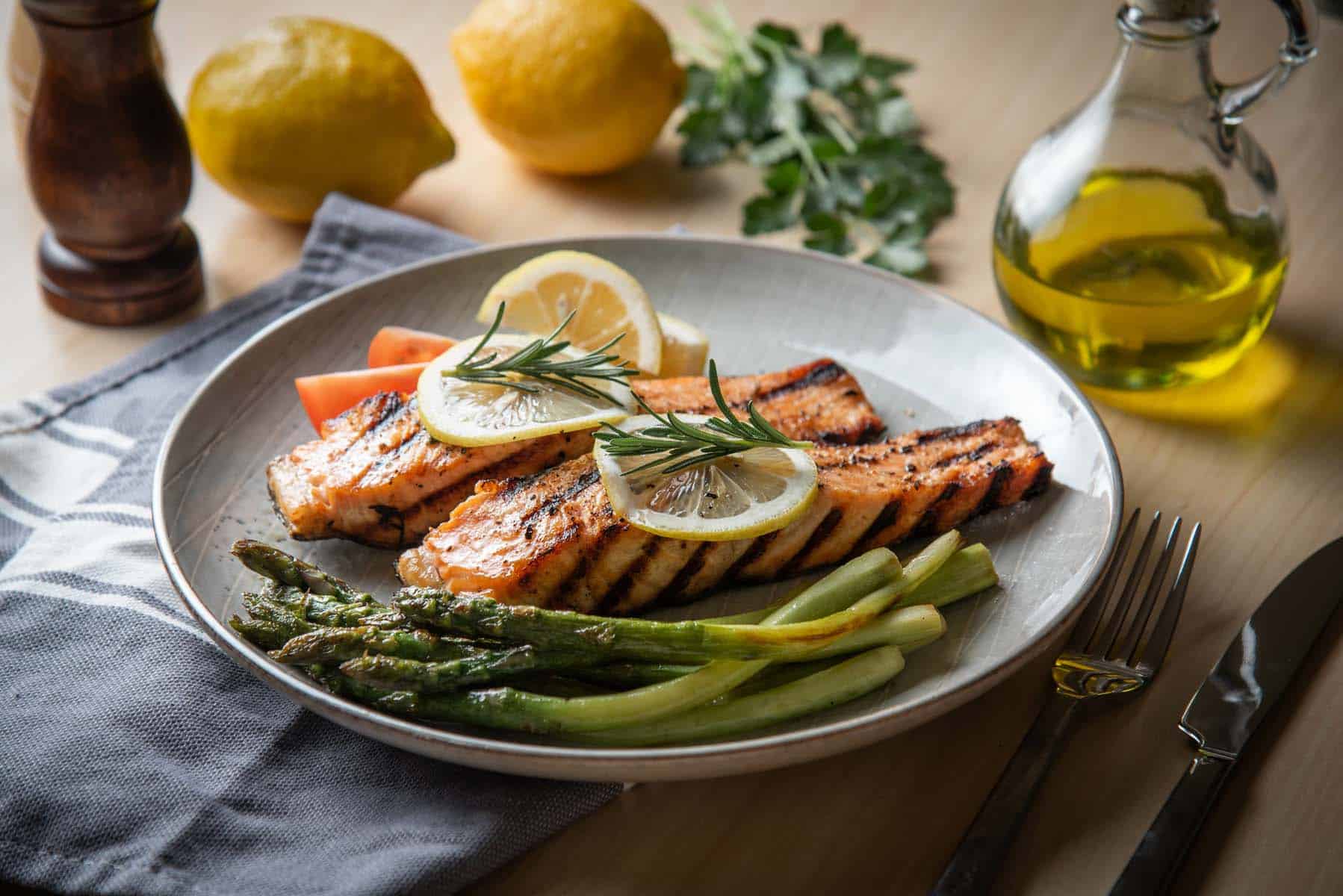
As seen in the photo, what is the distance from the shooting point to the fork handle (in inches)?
82.6

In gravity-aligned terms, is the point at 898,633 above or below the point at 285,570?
above

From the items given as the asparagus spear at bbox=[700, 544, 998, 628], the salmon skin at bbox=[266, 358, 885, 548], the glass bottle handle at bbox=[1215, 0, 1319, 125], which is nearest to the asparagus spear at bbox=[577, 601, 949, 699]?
the asparagus spear at bbox=[700, 544, 998, 628]

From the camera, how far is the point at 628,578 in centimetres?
261

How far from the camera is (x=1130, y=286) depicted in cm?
321

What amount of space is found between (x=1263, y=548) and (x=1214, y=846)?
0.95m

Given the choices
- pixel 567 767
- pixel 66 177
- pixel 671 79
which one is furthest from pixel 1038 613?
pixel 66 177

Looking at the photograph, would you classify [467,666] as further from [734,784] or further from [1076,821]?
[1076,821]

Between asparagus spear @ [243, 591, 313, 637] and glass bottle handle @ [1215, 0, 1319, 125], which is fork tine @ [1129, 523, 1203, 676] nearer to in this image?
glass bottle handle @ [1215, 0, 1319, 125]

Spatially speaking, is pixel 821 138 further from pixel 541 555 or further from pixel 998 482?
pixel 541 555

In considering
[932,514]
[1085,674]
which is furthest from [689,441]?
Result: [1085,674]

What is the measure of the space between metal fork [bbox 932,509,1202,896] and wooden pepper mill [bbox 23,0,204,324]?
2.80m

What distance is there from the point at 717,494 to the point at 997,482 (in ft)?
2.21

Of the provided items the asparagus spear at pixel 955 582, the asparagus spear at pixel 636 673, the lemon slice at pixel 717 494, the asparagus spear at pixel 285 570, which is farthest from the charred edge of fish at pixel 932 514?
the asparagus spear at pixel 285 570

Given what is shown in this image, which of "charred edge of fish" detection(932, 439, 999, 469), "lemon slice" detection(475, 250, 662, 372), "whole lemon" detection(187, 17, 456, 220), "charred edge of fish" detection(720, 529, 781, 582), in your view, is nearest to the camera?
"charred edge of fish" detection(720, 529, 781, 582)
